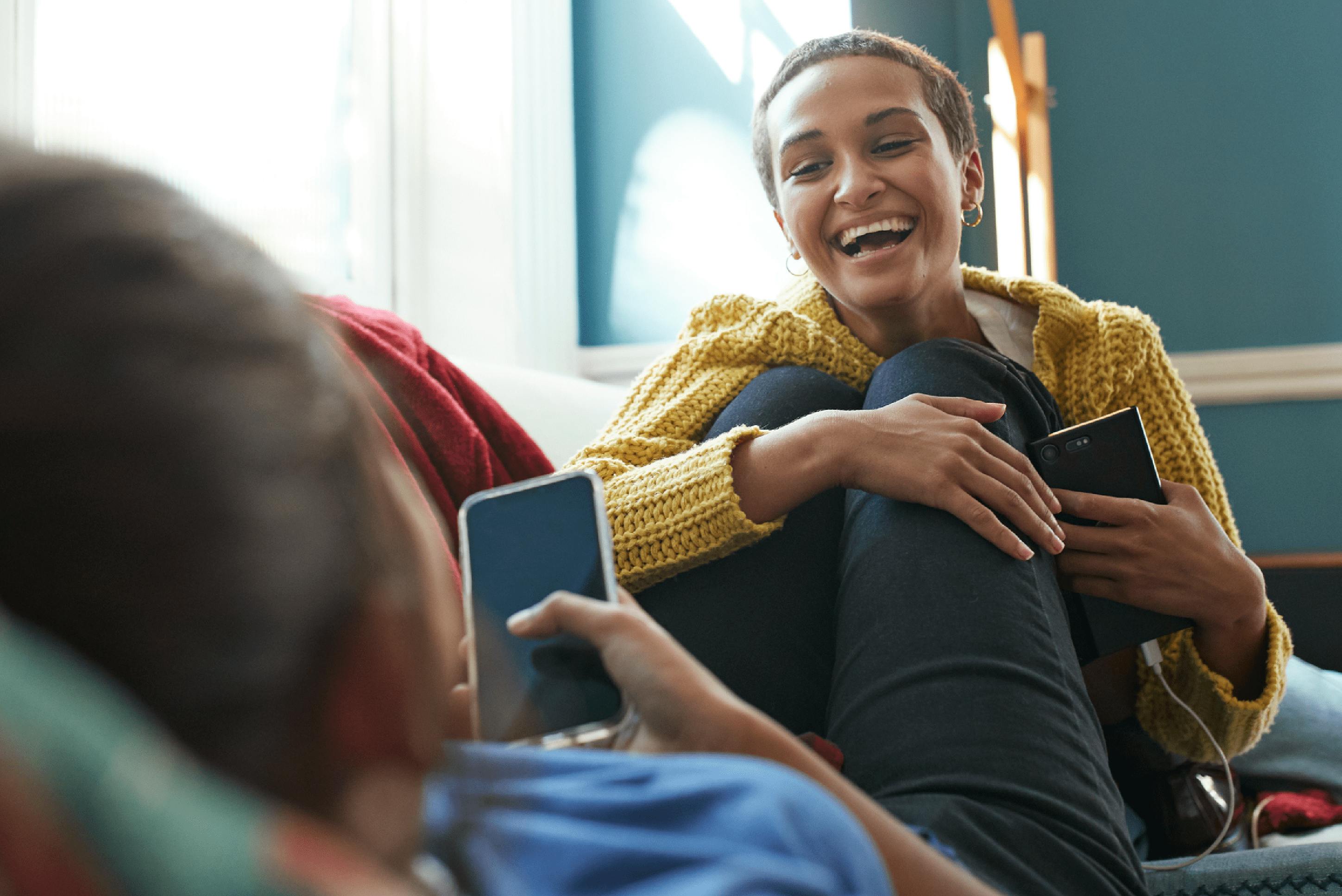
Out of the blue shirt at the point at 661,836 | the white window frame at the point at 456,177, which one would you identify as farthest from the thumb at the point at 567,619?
the white window frame at the point at 456,177

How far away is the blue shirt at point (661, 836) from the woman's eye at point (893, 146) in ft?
2.98

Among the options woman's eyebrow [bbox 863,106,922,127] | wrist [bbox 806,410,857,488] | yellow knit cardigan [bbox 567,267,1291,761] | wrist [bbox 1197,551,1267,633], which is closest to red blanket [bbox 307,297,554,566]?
yellow knit cardigan [bbox 567,267,1291,761]

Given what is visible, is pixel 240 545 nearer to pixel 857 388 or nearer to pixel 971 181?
pixel 857 388

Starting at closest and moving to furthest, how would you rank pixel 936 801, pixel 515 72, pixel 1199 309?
pixel 936 801, pixel 515 72, pixel 1199 309

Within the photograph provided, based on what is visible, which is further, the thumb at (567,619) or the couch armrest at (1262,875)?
the couch armrest at (1262,875)

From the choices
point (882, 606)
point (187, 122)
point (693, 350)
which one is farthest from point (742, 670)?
point (187, 122)

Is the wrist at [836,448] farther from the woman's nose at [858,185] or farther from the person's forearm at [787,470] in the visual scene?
the woman's nose at [858,185]

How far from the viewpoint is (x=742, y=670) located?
0.69 meters

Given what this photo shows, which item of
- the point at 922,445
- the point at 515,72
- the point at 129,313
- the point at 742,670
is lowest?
the point at 742,670

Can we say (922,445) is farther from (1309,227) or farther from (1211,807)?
(1309,227)

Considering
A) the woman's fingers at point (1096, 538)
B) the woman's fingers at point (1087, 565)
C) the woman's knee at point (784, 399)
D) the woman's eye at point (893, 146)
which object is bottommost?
the woman's fingers at point (1087, 565)

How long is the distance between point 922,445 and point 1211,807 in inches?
20.1

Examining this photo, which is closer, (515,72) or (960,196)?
(960,196)

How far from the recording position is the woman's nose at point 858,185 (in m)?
1.05
